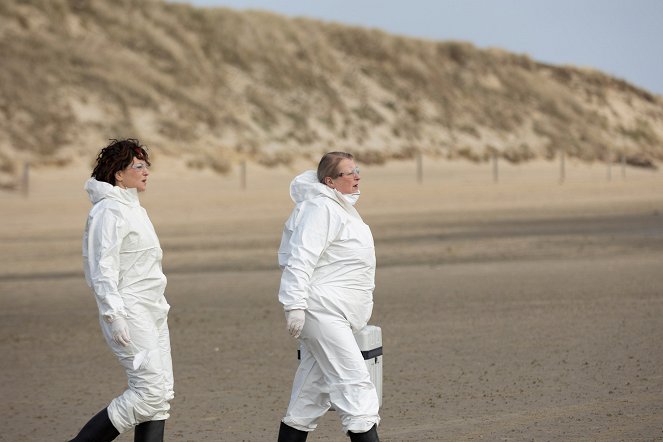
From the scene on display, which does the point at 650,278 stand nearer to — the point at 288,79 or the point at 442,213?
the point at 442,213

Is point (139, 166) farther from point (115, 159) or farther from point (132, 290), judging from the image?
point (132, 290)

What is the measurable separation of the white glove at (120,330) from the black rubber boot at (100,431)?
0.54m

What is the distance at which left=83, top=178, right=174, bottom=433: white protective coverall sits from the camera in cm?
654

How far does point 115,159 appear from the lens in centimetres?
682

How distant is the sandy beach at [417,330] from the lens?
29.1 feet

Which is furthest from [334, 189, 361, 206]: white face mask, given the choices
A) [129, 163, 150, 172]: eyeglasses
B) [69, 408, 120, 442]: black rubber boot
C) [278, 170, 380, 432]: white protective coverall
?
[69, 408, 120, 442]: black rubber boot

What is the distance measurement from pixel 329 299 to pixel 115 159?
1393 millimetres

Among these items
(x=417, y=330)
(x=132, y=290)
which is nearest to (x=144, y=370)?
(x=132, y=290)

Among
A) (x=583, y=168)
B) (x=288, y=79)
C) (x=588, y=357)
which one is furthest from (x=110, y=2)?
(x=588, y=357)

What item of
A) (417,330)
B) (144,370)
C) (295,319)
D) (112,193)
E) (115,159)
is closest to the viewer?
(295,319)

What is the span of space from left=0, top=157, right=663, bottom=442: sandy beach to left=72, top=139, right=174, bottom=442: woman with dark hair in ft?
5.57

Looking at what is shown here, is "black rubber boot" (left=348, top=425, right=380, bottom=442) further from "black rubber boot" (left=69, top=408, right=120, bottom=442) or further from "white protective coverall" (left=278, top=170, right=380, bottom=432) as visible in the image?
"black rubber boot" (left=69, top=408, right=120, bottom=442)

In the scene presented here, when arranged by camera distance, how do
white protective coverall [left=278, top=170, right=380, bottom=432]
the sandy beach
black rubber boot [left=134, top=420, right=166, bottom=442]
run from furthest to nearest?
the sandy beach
black rubber boot [left=134, top=420, right=166, bottom=442]
white protective coverall [left=278, top=170, right=380, bottom=432]

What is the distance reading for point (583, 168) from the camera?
61750mm
